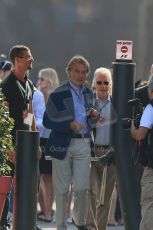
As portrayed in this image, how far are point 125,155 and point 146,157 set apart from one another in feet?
1.33

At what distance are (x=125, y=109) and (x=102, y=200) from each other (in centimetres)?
147

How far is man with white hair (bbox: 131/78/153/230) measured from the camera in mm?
8938

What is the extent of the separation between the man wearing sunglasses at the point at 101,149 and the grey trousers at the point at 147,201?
143 centimetres

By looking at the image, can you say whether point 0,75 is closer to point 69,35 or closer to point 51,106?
point 51,106

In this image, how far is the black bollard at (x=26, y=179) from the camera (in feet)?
29.6

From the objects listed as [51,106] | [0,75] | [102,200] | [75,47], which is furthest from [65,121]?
[75,47]

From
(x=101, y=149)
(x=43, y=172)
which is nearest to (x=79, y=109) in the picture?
(x=101, y=149)

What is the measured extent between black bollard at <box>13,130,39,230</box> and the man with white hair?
3.13ft

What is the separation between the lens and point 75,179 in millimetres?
10266

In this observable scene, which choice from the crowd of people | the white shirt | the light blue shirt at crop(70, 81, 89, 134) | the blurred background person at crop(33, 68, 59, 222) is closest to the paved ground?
the blurred background person at crop(33, 68, 59, 222)

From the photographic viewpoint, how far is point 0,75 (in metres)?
12.6

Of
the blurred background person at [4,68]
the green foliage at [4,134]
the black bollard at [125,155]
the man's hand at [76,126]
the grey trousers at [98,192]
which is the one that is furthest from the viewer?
the blurred background person at [4,68]

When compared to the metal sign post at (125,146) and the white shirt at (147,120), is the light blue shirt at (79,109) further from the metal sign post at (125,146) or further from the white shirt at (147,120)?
the white shirt at (147,120)

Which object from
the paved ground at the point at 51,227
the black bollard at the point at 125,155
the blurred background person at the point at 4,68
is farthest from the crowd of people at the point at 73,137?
the blurred background person at the point at 4,68
